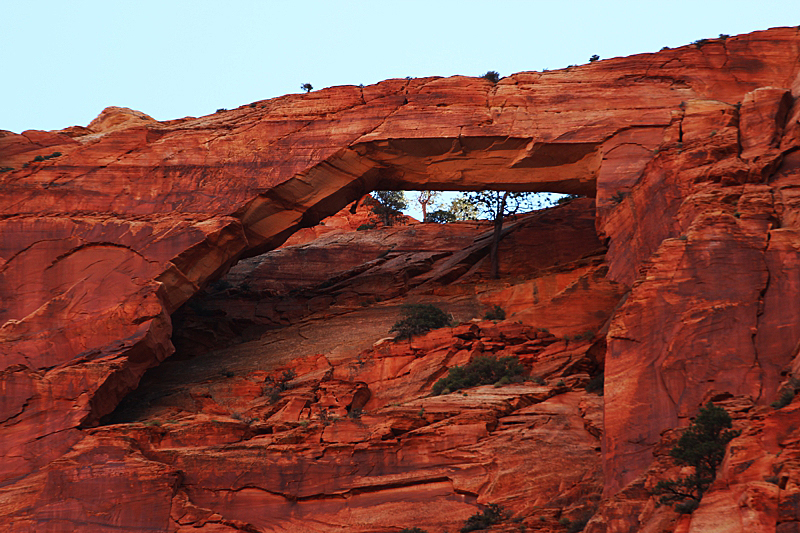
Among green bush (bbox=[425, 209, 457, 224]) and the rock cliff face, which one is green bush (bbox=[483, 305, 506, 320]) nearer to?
the rock cliff face

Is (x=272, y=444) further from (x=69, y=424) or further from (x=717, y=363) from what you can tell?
(x=717, y=363)

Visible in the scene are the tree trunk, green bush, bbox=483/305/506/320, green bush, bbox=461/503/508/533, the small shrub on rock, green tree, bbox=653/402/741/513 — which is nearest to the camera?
green tree, bbox=653/402/741/513

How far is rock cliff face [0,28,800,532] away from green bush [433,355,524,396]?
70 cm

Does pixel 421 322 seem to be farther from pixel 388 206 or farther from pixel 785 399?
pixel 388 206

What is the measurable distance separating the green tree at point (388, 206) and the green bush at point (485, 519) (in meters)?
33.3

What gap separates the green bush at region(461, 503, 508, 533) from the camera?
24672 mm

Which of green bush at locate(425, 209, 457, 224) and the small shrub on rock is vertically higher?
green bush at locate(425, 209, 457, 224)

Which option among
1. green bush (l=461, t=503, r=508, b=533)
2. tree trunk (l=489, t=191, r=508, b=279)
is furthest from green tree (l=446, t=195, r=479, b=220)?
green bush (l=461, t=503, r=508, b=533)

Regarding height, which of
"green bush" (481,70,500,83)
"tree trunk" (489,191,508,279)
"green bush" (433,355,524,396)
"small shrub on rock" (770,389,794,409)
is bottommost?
"green bush" (433,355,524,396)

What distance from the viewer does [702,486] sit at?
671 inches

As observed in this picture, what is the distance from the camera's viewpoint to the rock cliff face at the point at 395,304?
22.6 metres

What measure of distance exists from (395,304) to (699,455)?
67.2ft

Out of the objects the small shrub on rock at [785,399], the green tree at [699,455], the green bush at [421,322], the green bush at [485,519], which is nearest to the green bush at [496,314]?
the green bush at [421,322]

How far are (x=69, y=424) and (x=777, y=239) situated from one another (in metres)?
20.1
